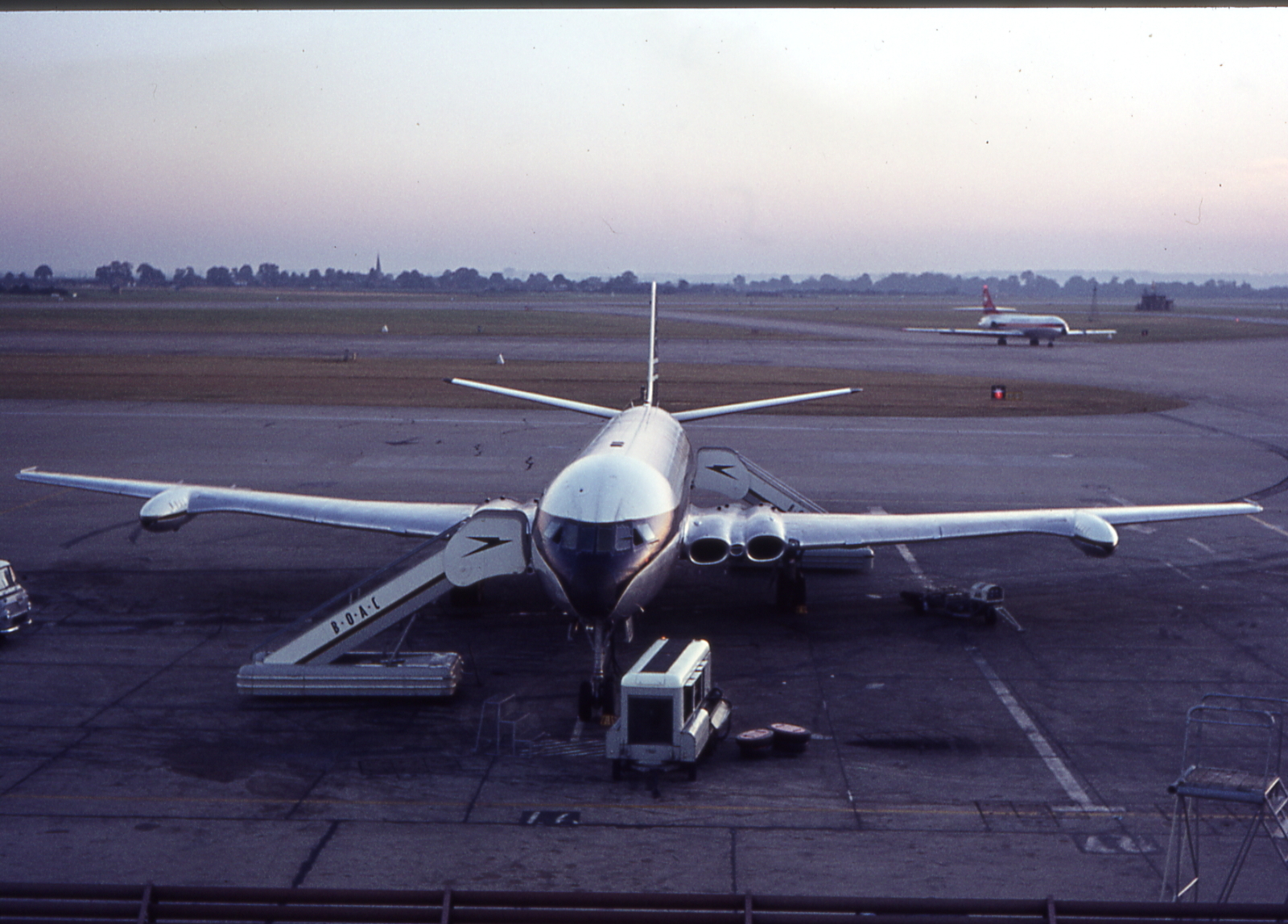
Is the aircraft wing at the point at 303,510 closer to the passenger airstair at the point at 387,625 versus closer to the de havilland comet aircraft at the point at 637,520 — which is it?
the de havilland comet aircraft at the point at 637,520

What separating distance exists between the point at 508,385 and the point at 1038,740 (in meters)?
52.7

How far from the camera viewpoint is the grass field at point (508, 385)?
2445 inches

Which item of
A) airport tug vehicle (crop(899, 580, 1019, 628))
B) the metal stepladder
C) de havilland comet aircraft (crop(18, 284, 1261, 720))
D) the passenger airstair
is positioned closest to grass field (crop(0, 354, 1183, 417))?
de havilland comet aircraft (crop(18, 284, 1261, 720))

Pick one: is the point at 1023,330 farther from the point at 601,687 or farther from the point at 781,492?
the point at 601,687

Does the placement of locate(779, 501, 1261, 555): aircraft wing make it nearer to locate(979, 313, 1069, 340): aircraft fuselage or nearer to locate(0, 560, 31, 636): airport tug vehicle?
locate(0, 560, 31, 636): airport tug vehicle

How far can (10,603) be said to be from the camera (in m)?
22.6

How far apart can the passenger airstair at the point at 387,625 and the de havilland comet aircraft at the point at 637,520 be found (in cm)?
18

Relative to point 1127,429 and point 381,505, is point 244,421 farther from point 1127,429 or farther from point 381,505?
point 1127,429

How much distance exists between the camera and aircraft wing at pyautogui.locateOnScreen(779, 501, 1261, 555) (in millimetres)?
23328

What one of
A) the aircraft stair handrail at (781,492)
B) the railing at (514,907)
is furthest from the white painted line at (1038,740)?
the railing at (514,907)

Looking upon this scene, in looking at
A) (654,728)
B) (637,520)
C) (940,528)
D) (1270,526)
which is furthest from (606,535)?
(1270,526)

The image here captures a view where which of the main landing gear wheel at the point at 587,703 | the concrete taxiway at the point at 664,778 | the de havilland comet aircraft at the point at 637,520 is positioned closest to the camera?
the concrete taxiway at the point at 664,778

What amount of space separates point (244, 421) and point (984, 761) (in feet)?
146

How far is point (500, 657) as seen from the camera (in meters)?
22.2
